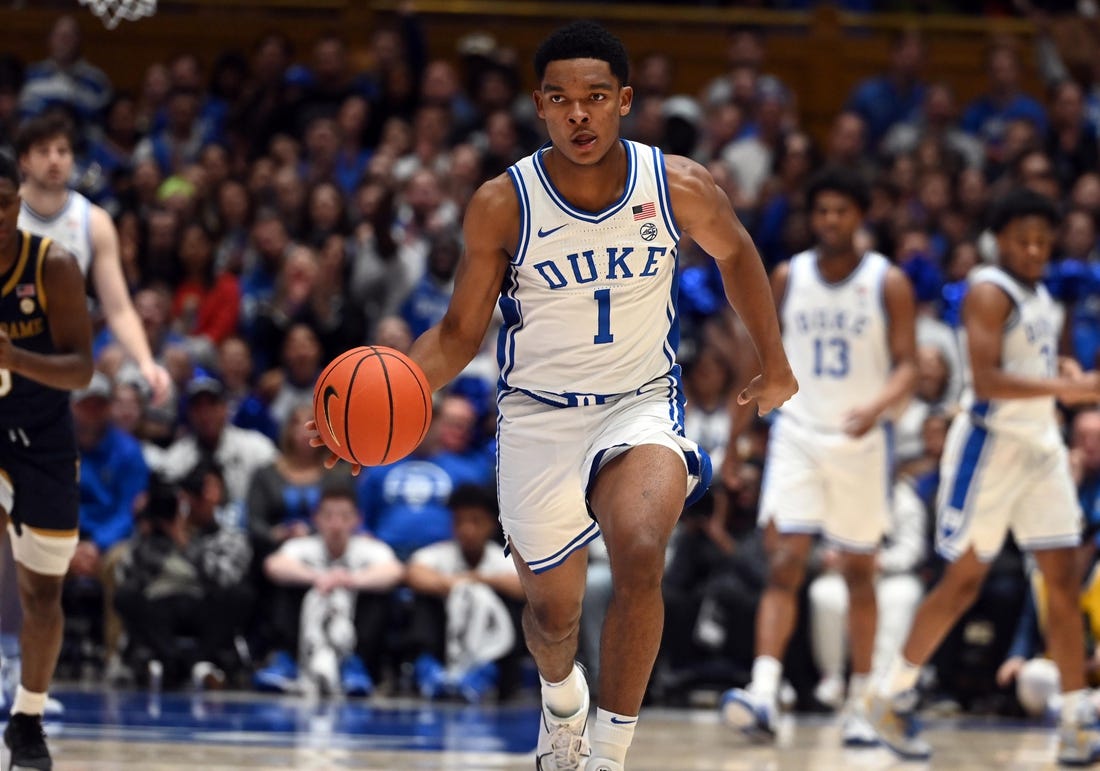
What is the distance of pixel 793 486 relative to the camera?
8.23m

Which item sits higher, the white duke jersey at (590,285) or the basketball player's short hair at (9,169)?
the basketball player's short hair at (9,169)

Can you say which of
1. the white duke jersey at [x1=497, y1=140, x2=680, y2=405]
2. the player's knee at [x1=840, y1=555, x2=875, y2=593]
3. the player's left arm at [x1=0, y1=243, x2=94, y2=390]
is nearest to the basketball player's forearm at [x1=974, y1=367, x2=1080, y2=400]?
the player's knee at [x1=840, y1=555, x2=875, y2=593]

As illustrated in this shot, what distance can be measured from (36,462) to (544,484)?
6.24 feet

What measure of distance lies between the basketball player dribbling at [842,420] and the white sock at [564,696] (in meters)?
2.52

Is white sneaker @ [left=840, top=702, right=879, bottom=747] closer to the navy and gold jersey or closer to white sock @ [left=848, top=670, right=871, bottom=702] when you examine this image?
white sock @ [left=848, top=670, right=871, bottom=702]

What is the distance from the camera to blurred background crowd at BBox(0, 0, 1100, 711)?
9.72 metres

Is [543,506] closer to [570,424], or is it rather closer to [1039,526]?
[570,424]

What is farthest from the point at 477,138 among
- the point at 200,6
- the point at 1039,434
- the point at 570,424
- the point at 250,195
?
the point at 570,424

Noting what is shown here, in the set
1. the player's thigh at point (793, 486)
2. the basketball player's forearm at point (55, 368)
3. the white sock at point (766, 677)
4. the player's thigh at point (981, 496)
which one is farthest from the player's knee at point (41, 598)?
the player's thigh at point (981, 496)

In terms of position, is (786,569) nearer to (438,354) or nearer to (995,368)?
(995,368)

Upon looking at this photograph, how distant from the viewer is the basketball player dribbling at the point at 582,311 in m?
5.29

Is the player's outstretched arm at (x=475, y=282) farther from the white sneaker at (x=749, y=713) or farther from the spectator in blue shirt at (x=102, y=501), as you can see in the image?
the spectator in blue shirt at (x=102, y=501)

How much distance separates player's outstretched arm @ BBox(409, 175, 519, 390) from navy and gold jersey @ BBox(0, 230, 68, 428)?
1.48 m

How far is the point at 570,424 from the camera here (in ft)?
17.9
